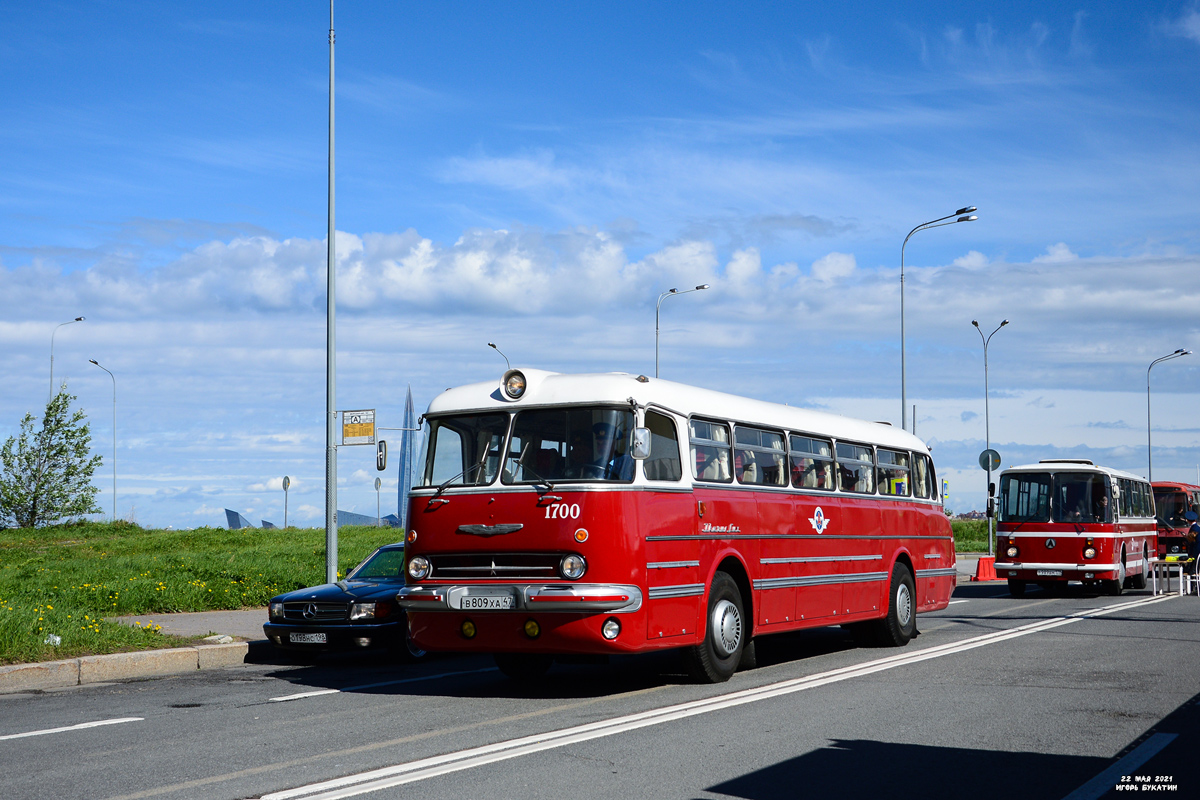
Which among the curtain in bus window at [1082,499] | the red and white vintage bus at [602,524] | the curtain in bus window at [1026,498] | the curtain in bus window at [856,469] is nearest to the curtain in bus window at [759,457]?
the red and white vintage bus at [602,524]

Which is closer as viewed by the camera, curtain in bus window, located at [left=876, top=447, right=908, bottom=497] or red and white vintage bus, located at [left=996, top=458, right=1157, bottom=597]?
curtain in bus window, located at [left=876, top=447, right=908, bottom=497]

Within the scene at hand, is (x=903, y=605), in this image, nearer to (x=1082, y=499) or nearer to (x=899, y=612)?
(x=899, y=612)

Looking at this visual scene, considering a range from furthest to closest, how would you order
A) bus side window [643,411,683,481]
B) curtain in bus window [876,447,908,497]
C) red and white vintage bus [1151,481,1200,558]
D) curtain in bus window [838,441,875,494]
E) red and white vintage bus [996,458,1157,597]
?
red and white vintage bus [1151,481,1200,558]
red and white vintage bus [996,458,1157,597]
curtain in bus window [876,447,908,497]
curtain in bus window [838,441,875,494]
bus side window [643,411,683,481]

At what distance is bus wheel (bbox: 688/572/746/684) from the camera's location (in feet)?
37.5

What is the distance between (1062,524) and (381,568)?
15.5m

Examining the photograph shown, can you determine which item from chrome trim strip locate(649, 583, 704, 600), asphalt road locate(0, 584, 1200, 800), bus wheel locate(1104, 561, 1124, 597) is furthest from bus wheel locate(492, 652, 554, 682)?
bus wheel locate(1104, 561, 1124, 597)

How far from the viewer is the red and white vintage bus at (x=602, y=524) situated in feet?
33.9

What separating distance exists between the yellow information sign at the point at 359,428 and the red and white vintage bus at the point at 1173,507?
27.7 metres

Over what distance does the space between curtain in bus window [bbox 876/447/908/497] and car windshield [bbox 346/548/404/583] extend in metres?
6.32

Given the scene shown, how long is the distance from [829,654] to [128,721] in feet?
27.2

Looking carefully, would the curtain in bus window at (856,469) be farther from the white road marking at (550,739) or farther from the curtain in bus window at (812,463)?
the white road marking at (550,739)

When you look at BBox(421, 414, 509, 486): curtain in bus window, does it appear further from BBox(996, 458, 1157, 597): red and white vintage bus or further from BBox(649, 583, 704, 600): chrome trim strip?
BBox(996, 458, 1157, 597): red and white vintage bus

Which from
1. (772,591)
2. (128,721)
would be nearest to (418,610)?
(128,721)

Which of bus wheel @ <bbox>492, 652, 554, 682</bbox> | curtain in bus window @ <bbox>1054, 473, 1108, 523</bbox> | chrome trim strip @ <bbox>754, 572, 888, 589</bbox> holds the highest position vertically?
curtain in bus window @ <bbox>1054, 473, 1108, 523</bbox>
